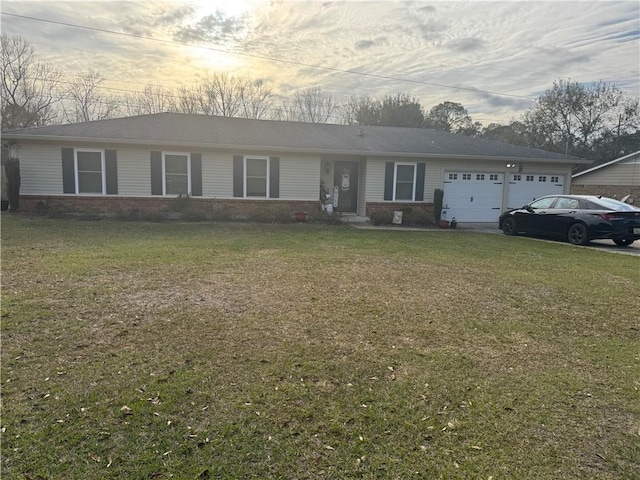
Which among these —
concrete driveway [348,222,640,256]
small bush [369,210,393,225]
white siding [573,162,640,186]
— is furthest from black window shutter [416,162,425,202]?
white siding [573,162,640,186]

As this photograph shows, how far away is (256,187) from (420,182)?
638 centimetres

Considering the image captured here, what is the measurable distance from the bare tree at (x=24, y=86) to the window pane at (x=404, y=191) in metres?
27.5

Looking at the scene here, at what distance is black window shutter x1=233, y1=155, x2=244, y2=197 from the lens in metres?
14.6

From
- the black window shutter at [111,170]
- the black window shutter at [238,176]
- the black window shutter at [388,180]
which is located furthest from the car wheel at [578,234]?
the black window shutter at [111,170]

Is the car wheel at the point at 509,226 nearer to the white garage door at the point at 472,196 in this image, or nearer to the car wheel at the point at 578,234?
the car wheel at the point at 578,234

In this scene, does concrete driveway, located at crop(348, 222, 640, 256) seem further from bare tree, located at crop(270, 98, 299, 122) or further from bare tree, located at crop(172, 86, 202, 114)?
bare tree, located at crop(172, 86, 202, 114)

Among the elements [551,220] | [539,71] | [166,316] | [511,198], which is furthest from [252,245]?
[539,71]

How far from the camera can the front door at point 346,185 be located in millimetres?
16328

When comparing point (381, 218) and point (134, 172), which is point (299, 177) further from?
point (134, 172)

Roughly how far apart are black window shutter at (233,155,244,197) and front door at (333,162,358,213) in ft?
12.4

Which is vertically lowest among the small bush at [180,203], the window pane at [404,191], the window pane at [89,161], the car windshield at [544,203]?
the small bush at [180,203]

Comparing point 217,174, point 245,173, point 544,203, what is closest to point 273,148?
point 245,173

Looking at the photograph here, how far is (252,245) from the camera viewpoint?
9.23 metres

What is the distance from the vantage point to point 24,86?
29656 mm
